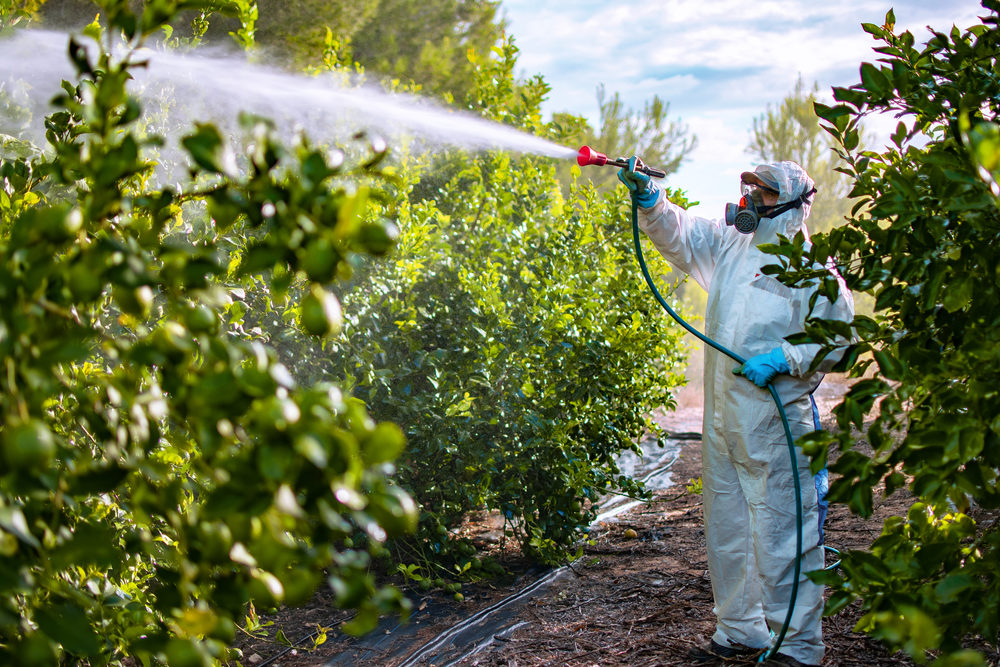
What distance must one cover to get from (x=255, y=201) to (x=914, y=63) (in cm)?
143

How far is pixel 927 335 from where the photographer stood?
1.46 m

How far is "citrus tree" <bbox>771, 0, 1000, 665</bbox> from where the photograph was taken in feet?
3.82

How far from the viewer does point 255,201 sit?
870mm

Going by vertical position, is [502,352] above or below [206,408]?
below

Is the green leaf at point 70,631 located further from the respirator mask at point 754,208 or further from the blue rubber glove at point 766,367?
the respirator mask at point 754,208

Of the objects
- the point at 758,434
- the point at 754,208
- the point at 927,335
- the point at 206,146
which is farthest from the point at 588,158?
the point at 206,146

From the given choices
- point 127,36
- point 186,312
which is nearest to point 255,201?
point 186,312

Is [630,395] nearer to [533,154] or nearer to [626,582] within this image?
[626,582]

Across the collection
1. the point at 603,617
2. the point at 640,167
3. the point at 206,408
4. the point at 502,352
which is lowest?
the point at 603,617

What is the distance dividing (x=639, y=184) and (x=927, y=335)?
1674 mm

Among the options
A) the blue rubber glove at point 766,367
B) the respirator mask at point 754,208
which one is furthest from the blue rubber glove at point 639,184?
the blue rubber glove at point 766,367

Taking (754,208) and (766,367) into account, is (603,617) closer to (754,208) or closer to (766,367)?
(766,367)

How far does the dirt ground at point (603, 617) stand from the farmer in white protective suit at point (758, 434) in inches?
8.0

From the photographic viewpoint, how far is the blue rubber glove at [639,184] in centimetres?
294
